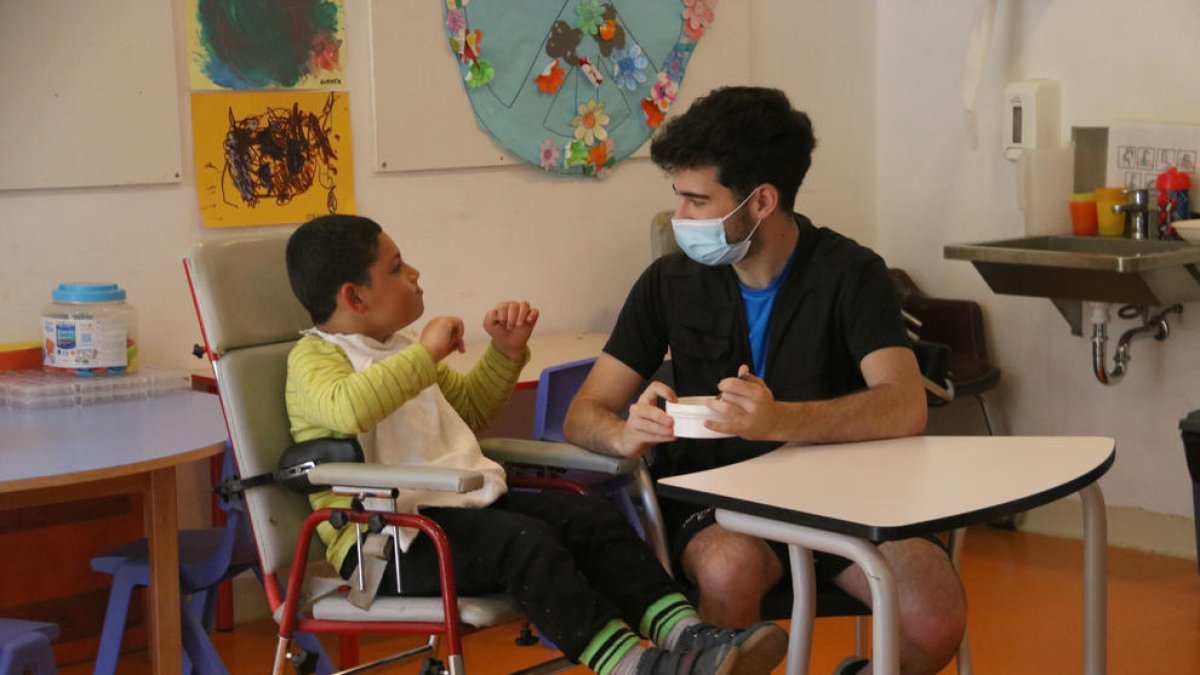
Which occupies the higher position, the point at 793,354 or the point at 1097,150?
the point at 1097,150

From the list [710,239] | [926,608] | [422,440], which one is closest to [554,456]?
[422,440]

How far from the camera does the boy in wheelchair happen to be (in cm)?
237

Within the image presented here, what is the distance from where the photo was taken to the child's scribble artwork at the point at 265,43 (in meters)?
3.74

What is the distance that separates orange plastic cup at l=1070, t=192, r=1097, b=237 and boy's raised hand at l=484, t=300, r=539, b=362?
86.7 inches

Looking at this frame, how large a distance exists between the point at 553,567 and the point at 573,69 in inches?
89.6

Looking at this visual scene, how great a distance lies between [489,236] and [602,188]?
0.41 meters

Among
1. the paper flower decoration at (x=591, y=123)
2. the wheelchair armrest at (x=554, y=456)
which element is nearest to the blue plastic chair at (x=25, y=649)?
the wheelchair armrest at (x=554, y=456)

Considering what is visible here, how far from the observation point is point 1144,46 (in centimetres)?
444

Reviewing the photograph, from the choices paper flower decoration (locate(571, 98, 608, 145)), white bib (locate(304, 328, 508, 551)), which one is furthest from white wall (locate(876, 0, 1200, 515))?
white bib (locate(304, 328, 508, 551))

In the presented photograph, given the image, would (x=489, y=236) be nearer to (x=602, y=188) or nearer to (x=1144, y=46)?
(x=602, y=188)

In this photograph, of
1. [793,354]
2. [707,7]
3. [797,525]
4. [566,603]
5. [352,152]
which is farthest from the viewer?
[707,7]

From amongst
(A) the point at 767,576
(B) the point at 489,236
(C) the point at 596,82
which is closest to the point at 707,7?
(C) the point at 596,82

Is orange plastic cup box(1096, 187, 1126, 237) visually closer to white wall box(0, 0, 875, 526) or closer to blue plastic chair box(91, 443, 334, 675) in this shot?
white wall box(0, 0, 875, 526)

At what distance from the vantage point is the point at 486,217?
14.2ft
